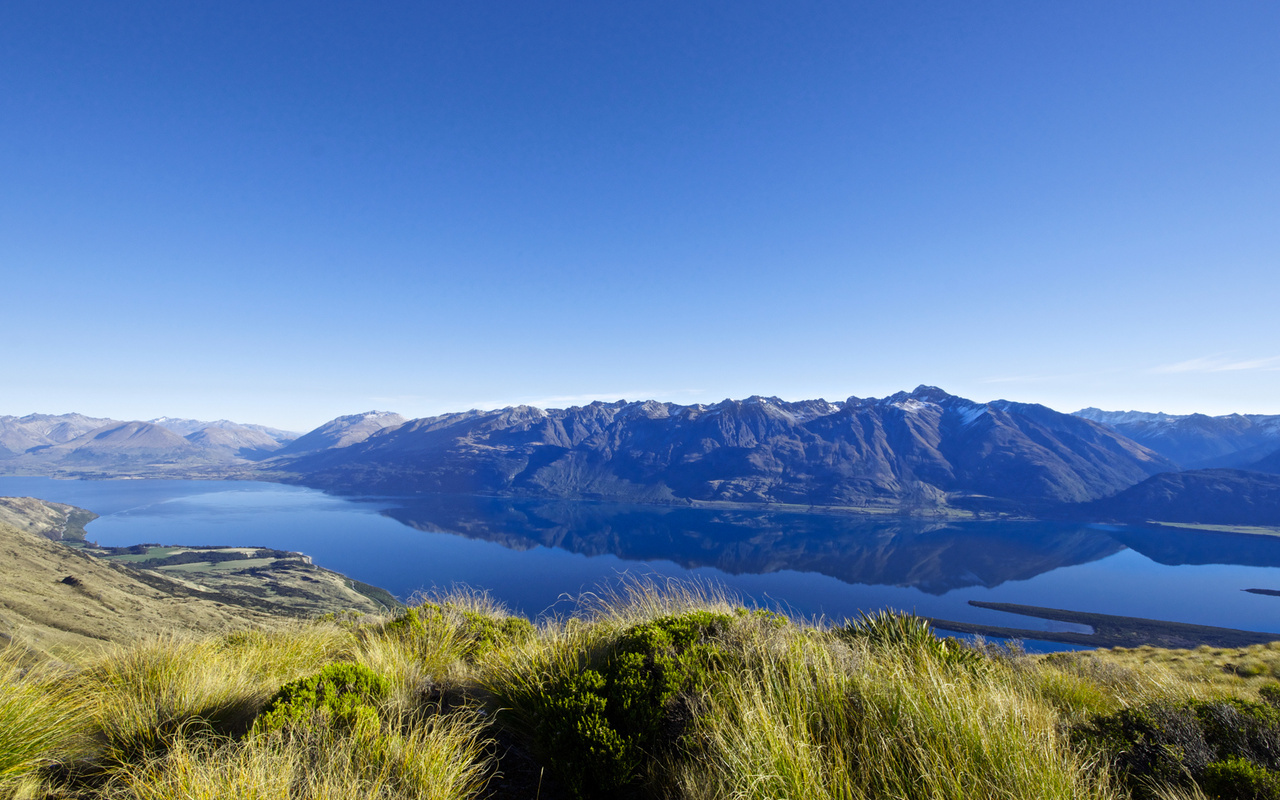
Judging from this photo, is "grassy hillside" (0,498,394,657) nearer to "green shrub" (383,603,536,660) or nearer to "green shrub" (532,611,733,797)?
"green shrub" (383,603,536,660)

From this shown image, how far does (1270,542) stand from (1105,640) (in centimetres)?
14148

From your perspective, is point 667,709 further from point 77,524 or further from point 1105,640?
point 77,524

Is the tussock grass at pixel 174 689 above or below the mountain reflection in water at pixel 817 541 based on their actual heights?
above

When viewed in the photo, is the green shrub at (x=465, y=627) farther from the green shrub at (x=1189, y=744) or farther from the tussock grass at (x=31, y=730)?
the green shrub at (x=1189, y=744)

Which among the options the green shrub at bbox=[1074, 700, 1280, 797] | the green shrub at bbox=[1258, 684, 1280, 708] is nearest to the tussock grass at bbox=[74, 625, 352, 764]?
the green shrub at bbox=[1074, 700, 1280, 797]

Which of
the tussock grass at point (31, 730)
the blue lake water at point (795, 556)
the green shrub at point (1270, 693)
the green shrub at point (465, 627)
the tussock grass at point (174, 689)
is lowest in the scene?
the blue lake water at point (795, 556)

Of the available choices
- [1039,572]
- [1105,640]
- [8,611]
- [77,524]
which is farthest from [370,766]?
[77,524]

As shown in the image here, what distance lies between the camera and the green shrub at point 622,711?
Answer: 354 centimetres

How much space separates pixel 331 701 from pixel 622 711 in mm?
2359

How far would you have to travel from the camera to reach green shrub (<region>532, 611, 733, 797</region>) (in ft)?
11.6

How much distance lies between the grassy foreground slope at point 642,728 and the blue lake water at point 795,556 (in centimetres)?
7210

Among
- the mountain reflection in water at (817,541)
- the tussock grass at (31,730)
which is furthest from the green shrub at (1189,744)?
the mountain reflection in water at (817,541)

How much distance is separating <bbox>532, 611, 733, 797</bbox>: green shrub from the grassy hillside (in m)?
6.72

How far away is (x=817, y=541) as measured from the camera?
144250 millimetres
